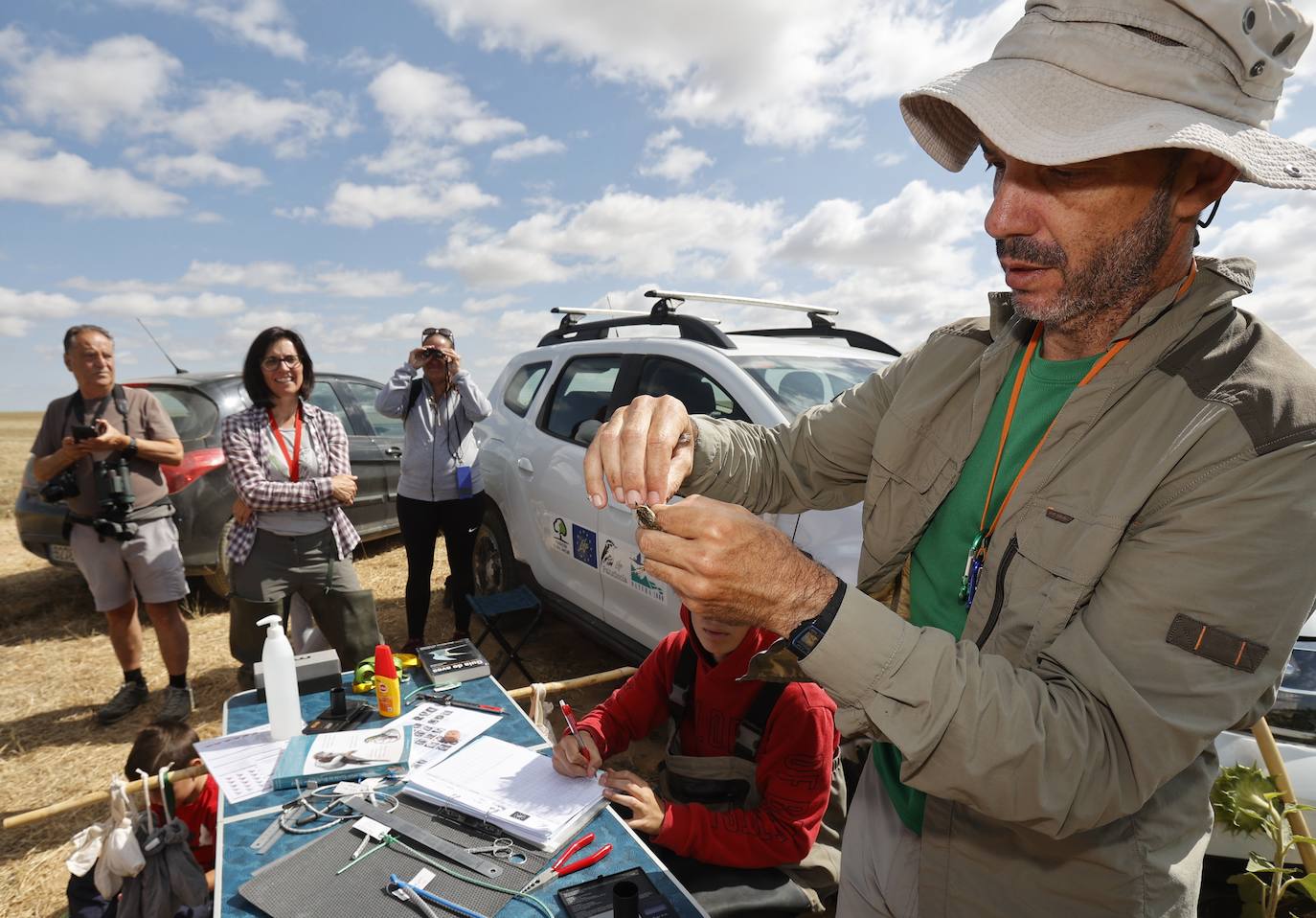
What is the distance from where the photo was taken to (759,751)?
7.53ft

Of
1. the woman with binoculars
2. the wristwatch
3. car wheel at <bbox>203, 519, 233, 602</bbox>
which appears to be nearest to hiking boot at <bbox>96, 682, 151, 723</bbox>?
car wheel at <bbox>203, 519, 233, 602</bbox>

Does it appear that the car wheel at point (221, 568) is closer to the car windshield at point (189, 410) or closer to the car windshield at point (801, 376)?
the car windshield at point (189, 410)

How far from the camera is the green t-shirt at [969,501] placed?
4.50 ft

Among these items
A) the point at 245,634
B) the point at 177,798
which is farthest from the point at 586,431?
the point at 177,798

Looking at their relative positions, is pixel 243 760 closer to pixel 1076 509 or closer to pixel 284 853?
pixel 284 853

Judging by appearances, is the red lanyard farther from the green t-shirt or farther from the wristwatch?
the wristwatch

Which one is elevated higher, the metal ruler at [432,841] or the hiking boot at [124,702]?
the metal ruler at [432,841]

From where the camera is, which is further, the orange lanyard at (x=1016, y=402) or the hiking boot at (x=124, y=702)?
the hiking boot at (x=124, y=702)

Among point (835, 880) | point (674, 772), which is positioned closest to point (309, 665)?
point (674, 772)

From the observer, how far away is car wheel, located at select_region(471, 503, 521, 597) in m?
5.34

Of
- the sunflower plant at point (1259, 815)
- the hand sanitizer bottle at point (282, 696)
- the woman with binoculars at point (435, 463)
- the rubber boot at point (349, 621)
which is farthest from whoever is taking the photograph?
the woman with binoculars at point (435, 463)

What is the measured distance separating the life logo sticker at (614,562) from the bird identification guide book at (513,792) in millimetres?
1894

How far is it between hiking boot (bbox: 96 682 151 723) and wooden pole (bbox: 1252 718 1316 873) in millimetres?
5621

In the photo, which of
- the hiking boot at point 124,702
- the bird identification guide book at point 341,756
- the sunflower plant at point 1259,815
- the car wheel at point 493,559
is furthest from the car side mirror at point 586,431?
the hiking boot at point 124,702
